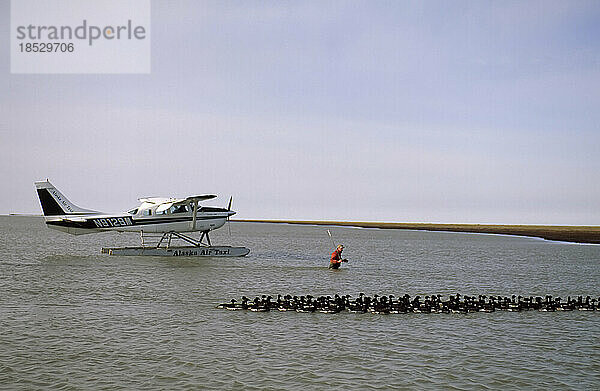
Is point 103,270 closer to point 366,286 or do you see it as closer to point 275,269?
point 275,269

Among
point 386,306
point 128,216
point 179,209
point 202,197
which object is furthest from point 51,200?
point 386,306

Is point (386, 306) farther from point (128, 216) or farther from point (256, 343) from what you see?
point (128, 216)

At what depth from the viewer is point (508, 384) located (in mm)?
13078

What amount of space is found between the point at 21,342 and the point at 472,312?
1660 cm

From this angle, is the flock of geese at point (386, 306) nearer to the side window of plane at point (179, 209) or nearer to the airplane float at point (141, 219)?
the airplane float at point (141, 219)

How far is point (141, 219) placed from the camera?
1716 inches

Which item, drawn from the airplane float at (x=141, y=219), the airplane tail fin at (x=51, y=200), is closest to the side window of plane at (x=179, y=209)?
the airplane float at (x=141, y=219)

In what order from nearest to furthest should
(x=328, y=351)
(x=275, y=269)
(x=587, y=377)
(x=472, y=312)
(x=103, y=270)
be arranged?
1. (x=587, y=377)
2. (x=328, y=351)
3. (x=472, y=312)
4. (x=103, y=270)
5. (x=275, y=269)

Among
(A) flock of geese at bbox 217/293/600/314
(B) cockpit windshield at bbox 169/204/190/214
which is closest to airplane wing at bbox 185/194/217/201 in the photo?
(B) cockpit windshield at bbox 169/204/190/214

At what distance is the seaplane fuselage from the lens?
42750mm

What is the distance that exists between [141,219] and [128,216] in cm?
100

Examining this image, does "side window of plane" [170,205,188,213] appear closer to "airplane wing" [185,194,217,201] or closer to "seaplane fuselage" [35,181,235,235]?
"seaplane fuselage" [35,181,235,235]

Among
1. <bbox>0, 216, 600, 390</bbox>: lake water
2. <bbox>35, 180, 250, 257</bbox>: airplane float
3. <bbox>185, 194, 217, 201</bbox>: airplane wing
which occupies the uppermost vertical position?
<bbox>185, 194, 217, 201</bbox>: airplane wing

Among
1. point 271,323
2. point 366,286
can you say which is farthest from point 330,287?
point 271,323
